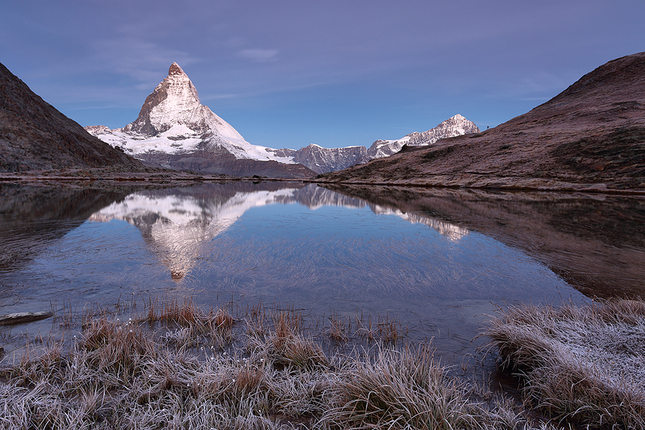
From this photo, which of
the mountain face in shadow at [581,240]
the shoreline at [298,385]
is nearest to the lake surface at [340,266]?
the mountain face in shadow at [581,240]

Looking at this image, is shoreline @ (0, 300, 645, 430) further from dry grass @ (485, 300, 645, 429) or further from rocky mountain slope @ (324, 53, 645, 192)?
rocky mountain slope @ (324, 53, 645, 192)

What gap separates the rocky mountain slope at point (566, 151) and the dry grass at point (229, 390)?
50.4m

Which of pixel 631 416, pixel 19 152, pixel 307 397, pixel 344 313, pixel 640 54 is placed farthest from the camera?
pixel 640 54

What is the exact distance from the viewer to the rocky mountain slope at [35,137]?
8719cm

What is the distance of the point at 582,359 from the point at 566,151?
209 ft

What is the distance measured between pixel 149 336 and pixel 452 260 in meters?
9.12

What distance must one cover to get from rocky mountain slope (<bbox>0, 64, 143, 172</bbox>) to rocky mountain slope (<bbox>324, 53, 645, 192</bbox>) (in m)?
88.8

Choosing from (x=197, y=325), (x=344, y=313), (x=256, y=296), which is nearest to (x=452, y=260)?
(x=344, y=313)

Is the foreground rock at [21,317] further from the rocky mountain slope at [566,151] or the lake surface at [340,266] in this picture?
the rocky mountain slope at [566,151]

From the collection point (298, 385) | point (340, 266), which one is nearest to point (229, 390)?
point (298, 385)

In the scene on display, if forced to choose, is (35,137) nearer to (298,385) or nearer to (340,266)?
(340,266)

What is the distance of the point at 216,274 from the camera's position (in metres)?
8.98

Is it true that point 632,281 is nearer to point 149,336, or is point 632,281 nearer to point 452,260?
point 452,260

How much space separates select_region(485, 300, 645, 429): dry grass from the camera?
3264 mm
